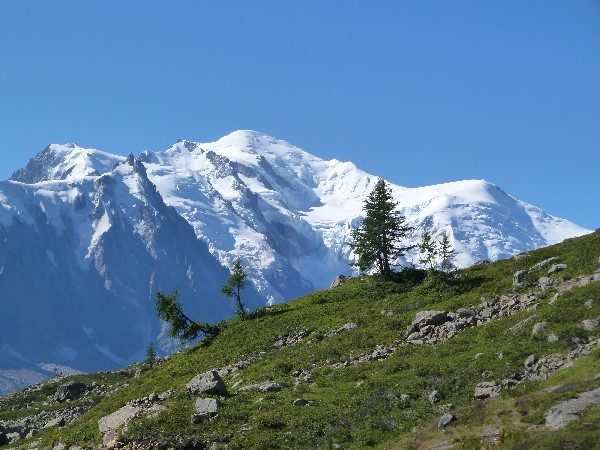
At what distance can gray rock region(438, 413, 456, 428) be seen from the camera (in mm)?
28828

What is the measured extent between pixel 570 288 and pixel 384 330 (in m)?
13.9

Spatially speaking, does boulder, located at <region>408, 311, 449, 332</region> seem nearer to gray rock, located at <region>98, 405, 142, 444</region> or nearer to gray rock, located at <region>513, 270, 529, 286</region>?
gray rock, located at <region>513, 270, 529, 286</region>

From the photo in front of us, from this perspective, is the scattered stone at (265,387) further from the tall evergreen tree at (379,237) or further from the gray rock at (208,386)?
the tall evergreen tree at (379,237)

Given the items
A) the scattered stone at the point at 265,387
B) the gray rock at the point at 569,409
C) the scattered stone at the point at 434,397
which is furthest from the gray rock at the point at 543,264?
the gray rock at the point at 569,409

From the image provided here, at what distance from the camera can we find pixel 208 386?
38781 millimetres

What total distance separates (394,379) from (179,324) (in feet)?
121

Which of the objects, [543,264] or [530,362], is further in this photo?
[543,264]

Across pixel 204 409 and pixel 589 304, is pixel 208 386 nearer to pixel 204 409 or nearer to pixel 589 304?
pixel 204 409

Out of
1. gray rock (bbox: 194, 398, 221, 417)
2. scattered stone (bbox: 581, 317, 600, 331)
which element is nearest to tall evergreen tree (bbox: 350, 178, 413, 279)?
scattered stone (bbox: 581, 317, 600, 331)

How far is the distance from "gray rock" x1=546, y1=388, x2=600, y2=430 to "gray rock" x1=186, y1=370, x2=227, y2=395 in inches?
777

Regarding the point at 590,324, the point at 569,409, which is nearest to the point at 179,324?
the point at 590,324

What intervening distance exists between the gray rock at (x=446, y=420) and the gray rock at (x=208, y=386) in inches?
585

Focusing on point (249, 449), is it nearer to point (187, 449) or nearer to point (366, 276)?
point (187, 449)

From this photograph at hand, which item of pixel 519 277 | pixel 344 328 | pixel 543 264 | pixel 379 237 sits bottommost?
pixel 519 277
